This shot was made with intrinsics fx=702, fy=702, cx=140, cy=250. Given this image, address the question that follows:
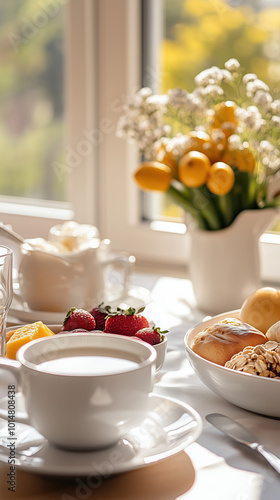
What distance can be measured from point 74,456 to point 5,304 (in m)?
0.30

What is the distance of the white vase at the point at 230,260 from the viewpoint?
1058 millimetres

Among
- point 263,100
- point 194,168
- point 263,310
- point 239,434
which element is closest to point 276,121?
point 263,100

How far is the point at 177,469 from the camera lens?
0.58m

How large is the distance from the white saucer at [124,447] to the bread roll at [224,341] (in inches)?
4.5

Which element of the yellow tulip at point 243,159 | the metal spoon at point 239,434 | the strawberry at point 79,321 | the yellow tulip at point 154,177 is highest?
the yellow tulip at point 243,159

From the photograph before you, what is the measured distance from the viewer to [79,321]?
0.76 m

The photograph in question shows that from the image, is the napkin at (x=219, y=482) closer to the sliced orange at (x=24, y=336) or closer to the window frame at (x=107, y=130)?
the sliced orange at (x=24, y=336)

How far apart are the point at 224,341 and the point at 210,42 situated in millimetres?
833

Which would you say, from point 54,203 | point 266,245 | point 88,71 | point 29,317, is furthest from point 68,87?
point 29,317

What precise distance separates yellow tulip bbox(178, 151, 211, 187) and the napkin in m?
0.50

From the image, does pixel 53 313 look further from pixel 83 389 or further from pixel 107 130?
pixel 107 130

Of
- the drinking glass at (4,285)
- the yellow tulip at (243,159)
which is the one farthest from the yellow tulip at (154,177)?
the drinking glass at (4,285)

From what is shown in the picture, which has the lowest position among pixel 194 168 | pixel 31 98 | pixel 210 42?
pixel 194 168

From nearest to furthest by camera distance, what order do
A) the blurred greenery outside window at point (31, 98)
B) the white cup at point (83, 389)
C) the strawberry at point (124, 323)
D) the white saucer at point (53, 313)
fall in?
the white cup at point (83, 389) → the strawberry at point (124, 323) → the white saucer at point (53, 313) → the blurred greenery outside window at point (31, 98)
